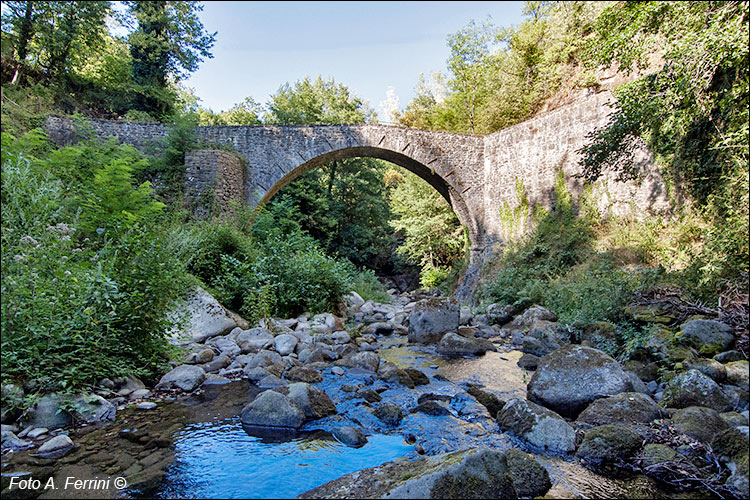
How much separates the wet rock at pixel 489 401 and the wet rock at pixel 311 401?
4.81 ft

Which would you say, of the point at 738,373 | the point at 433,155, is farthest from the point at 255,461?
the point at 433,155

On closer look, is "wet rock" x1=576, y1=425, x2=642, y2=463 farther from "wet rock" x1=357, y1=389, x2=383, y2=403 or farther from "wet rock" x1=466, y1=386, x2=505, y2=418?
"wet rock" x1=357, y1=389, x2=383, y2=403

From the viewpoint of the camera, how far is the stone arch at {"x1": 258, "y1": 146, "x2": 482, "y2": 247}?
12.5 meters

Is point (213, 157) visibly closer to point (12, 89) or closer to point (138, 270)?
point (12, 89)

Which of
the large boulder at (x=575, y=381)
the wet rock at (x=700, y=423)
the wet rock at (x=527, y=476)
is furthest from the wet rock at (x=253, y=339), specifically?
the wet rock at (x=700, y=423)

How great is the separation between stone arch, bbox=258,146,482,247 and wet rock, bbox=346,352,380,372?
8.34 m

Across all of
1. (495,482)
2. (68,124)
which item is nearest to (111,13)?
(68,124)

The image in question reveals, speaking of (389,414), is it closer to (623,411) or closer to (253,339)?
(623,411)

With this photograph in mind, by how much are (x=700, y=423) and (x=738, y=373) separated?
3.92ft

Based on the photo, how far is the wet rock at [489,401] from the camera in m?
3.52

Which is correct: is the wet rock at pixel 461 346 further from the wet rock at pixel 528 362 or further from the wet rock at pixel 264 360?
the wet rock at pixel 264 360

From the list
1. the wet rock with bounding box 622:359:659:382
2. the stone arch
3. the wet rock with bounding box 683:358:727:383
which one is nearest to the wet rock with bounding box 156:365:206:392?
the wet rock with bounding box 622:359:659:382

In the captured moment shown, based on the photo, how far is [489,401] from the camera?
11.9 ft

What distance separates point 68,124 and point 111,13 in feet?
19.0
